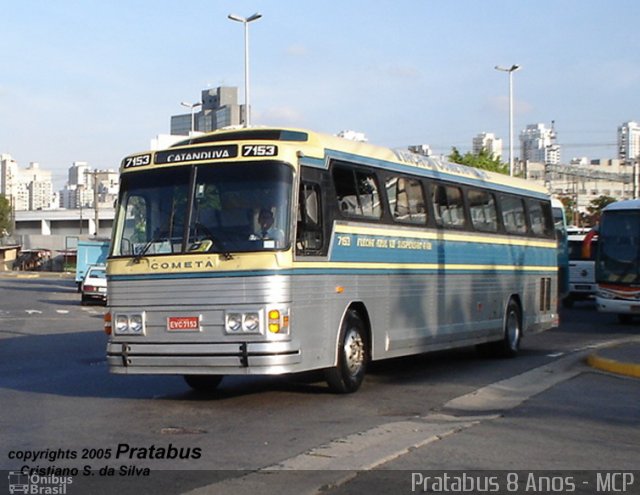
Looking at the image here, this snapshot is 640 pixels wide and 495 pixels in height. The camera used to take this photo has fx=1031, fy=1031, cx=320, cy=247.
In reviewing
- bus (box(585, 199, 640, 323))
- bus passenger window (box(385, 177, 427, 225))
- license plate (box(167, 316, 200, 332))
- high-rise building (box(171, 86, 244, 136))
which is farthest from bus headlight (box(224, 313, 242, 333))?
high-rise building (box(171, 86, 244, 136))

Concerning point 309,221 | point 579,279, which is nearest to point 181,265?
point 309,221

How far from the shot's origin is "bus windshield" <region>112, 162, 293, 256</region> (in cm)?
1202

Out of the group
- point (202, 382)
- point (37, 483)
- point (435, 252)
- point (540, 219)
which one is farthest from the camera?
point (540, 219)

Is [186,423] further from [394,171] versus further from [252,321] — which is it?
[394,171]

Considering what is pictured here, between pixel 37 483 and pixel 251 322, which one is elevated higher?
pixel 251 322

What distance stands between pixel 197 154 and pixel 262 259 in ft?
5.64

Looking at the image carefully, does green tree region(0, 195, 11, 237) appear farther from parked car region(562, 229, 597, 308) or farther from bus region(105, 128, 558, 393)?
bus region(105, 128, 558, 393)

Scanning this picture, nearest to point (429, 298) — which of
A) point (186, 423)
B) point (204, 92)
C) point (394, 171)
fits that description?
point (394, 171)

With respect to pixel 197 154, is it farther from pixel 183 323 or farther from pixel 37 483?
pixel 37 483

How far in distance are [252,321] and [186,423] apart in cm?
139

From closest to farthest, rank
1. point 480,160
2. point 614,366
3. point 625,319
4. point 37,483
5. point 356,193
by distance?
point 37,483 < point 356,193 < point 614,366 < point 625,319 < point 480,160

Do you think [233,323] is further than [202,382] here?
No

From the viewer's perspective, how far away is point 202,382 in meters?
14.1

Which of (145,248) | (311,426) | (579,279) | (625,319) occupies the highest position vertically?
(145,248)
